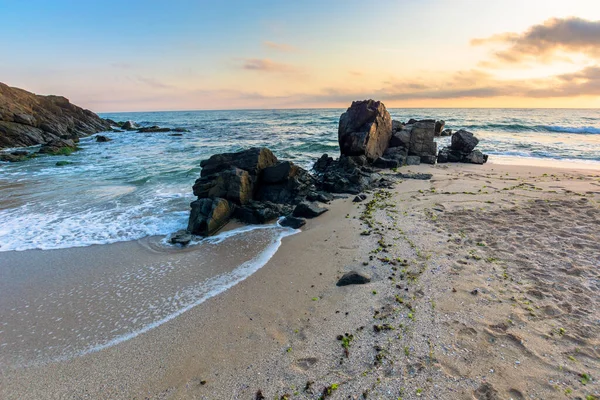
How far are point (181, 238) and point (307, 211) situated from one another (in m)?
3.81

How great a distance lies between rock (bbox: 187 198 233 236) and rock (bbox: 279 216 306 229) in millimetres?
1740

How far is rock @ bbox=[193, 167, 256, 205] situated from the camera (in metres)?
10.2

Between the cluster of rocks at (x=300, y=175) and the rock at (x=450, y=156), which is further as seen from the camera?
the rock at (x=450, y=156)

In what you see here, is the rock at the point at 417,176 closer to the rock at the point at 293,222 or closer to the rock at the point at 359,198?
the rock at the point at 359,198

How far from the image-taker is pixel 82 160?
22.6m

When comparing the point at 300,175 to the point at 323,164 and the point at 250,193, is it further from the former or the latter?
the point at 323,164

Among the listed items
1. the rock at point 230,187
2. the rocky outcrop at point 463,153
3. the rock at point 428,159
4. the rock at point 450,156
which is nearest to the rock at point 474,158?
the rocky outcrop at point 463,153

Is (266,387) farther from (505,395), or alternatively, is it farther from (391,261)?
(391,261)

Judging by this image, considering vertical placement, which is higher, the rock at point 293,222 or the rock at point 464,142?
the rock at point 464,142

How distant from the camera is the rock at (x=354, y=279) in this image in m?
5.74

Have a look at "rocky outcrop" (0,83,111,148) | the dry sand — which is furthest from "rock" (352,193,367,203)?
"rocky outcrop" (0,83,111,148)

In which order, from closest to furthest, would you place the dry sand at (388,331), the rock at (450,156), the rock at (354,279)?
the dry sand at (388,331)
the rock at (354,279)
the rock at (450,156)

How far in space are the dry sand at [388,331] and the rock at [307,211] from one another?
85.1 inches

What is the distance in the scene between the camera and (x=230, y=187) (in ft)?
33.8
